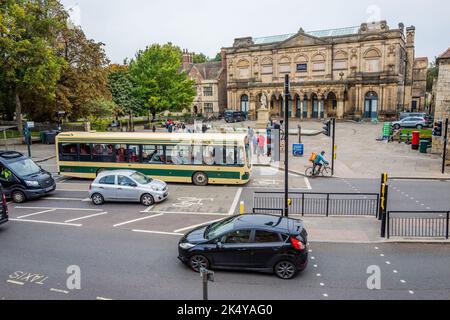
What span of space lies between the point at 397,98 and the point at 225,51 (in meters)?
31.8

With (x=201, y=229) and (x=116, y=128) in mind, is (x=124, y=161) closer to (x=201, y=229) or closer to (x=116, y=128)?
(x=201, y=229)

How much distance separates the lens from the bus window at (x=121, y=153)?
2236 centimetres

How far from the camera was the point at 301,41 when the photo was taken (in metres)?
65.1

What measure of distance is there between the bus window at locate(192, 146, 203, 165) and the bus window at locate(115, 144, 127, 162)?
423 cm

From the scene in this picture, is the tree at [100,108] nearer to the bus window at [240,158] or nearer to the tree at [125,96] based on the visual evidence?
the tree at [125,96]

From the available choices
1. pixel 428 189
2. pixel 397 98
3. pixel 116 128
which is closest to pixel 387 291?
pixel 428 189

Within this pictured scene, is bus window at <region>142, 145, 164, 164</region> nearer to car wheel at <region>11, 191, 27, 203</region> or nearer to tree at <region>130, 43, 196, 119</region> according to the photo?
car wheel at <region>11, 191, 27, 203</region>

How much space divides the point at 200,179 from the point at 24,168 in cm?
885

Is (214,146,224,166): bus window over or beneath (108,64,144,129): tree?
beneath

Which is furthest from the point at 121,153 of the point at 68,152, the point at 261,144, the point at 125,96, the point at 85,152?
the point at 125,96

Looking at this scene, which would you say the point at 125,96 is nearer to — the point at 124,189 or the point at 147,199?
the point at 124,189

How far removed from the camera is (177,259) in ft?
37.2

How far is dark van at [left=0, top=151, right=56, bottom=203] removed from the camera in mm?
17969

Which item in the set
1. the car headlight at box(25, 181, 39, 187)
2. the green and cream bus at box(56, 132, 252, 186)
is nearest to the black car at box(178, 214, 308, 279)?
the green and cream bus at box(56, 132, 252, 186)
